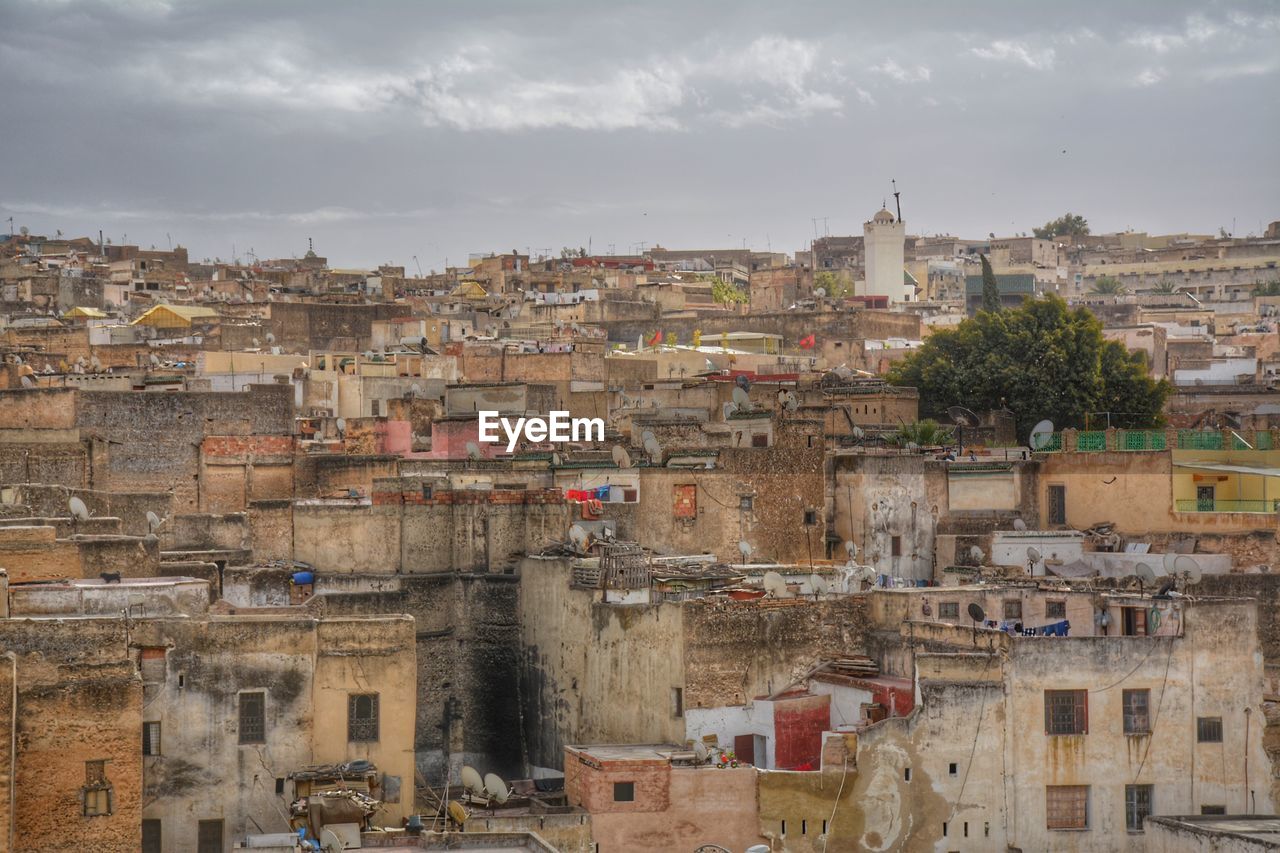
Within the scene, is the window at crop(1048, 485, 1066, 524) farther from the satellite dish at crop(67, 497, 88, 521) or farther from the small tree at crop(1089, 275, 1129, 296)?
the small tree at crop(1089, 275, 1129, 296)

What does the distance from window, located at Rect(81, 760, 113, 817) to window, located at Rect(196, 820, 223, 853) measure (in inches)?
107

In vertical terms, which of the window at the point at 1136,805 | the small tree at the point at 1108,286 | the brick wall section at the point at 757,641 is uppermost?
the small tree at the point at 1108,286

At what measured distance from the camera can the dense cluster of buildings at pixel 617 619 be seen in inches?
1088

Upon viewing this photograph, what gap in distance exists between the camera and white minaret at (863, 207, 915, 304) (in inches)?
3620

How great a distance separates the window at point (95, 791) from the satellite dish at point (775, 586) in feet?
37.3

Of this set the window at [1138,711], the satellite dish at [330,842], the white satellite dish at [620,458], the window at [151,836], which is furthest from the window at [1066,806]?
the window at [151,836]

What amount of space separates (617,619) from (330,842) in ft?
26.2

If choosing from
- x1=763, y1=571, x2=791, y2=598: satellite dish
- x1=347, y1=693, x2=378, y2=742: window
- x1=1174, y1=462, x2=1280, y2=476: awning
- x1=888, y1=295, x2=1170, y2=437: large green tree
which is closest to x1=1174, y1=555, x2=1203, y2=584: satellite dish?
x1=763, y1=571, x2=791, y2=598: satellite dish

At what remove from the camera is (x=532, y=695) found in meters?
34.4

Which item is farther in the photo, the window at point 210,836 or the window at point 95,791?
the window at point 210,836

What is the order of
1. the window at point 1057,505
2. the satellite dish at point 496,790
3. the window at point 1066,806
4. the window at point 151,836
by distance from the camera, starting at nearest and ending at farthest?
the window at point 151,836
the satellite dish at point 496,790
the window at point 1066,806
the window at point 1057,505

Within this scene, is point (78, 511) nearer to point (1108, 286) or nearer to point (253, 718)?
point (253, 718)

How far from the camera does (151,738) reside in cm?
2753

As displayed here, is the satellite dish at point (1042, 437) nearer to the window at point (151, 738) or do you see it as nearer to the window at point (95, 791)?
the window at point (151, 738)
